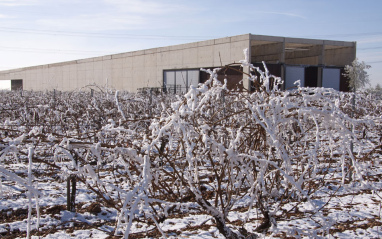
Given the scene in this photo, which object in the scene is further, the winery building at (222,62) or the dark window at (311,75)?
the dark window at (311,75)

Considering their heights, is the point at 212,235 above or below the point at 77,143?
below

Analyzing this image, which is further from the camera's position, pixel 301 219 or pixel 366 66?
pixel 366 66

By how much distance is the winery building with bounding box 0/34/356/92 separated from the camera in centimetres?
2488

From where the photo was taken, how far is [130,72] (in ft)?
109

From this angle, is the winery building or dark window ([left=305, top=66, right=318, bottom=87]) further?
dark window ([left=305, top=66, right=318, bottom=87])

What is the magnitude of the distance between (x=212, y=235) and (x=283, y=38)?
24104 mm

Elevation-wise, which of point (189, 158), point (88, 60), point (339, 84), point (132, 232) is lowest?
point (132, 232)

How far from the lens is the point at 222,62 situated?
2516cm

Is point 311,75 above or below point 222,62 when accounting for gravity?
below

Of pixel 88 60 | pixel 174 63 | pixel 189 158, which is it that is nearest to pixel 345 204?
pixel 189 158

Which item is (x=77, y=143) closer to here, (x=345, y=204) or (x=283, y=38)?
(x=345, y=204)

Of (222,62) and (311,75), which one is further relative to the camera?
(311,75)

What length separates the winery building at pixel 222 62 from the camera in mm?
24875

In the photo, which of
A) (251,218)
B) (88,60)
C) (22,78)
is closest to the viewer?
(251,218)
